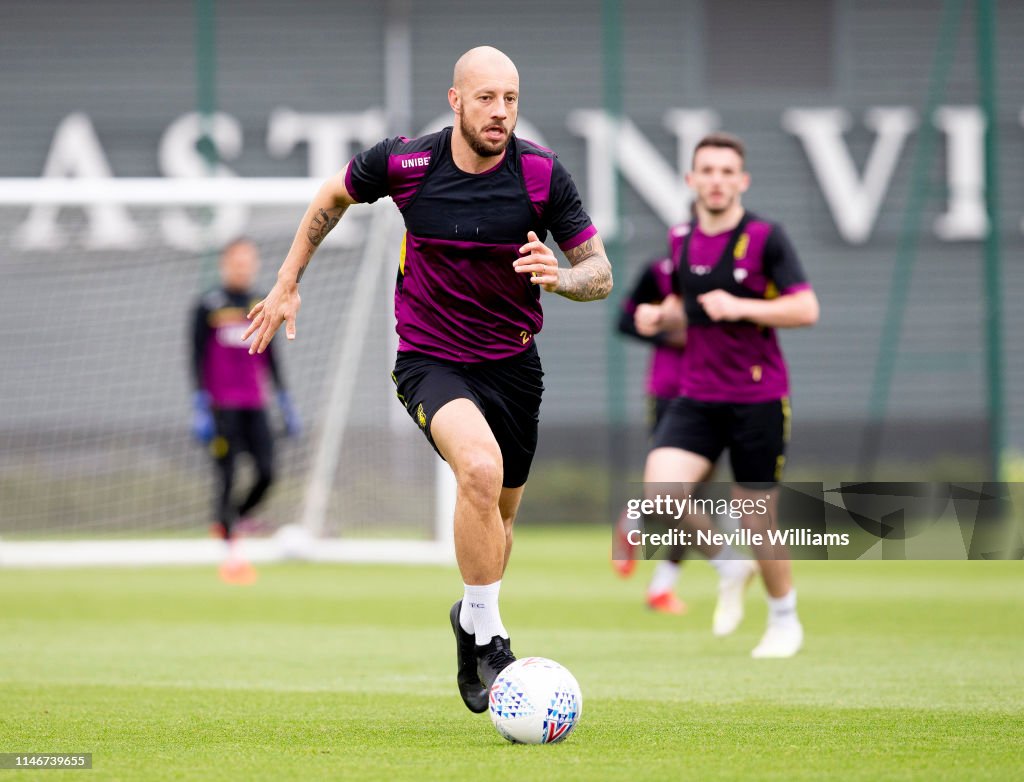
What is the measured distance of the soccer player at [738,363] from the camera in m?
8.01

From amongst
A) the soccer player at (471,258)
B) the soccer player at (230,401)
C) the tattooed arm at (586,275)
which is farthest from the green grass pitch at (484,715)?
the tattooed arm at (586,275)

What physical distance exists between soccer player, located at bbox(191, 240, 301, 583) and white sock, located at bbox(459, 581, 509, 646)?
24.8ft

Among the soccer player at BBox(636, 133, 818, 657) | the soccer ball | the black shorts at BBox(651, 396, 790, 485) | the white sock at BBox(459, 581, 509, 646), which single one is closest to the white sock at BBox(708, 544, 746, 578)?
the soccer player at BBox(636, 133, 818, 657)

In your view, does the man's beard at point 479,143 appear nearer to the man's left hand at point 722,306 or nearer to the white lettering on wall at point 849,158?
the man's left hand at point 722,306

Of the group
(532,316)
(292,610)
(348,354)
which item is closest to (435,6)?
(348,354)

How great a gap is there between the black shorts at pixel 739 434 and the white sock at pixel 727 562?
1.27 metres

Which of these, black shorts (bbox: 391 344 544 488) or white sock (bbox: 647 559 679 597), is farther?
white sock (bbox: 647 559 679 597)

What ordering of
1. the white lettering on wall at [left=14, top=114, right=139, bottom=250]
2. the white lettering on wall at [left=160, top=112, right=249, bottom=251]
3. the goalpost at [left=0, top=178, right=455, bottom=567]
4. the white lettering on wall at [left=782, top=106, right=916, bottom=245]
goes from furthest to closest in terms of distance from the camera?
1. the white lettering on wall at [left=782, top=106, right=916, bottom=245]
2. the white lettering on wall at [left=160, top=112, right=249, bottom=251]
3. the white lettering on wall at [left=14, top=114, right=139, bottom=250]
4. the goalpost at [left=0, top=178, right=455, bottom=567]

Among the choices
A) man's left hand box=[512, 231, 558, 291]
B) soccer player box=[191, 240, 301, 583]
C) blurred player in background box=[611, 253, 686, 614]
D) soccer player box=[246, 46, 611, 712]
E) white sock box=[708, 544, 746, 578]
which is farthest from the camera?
soccer player box=[191, 240, 301, 583]

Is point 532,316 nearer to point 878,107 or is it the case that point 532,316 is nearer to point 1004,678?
point 1004,678

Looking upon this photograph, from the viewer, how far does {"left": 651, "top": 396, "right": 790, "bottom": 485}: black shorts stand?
8016mm

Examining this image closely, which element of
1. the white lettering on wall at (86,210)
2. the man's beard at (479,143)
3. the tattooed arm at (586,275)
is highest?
the man's beard at (479,143)

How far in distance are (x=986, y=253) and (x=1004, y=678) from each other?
11.6 meters

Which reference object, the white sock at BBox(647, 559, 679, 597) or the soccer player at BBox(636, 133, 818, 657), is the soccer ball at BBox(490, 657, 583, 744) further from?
the white sock at BBox(647, 559, 679, 597)
